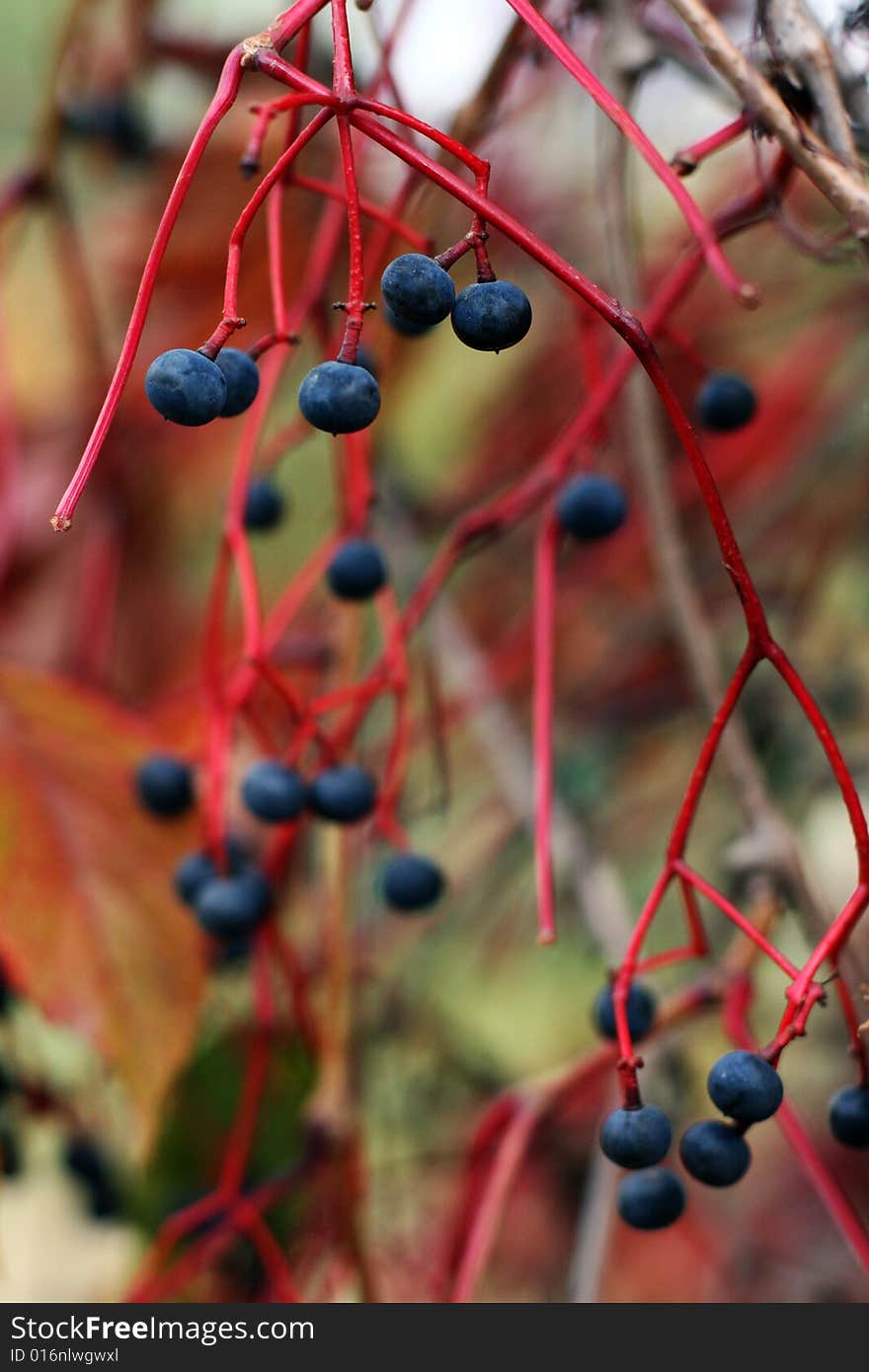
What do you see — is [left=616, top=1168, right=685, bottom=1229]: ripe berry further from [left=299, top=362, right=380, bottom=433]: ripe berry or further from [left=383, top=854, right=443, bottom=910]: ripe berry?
[left=299, top=362, right=380, bottom=433]: ripe berry

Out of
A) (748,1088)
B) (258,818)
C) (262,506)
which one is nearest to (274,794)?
(258,818)

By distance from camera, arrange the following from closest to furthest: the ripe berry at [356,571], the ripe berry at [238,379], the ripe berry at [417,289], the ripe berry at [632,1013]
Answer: the ripe berry at [417,289], the ripe berry at [238,379], the ripe berry at [632,1013], the ripe berry at [356,571]

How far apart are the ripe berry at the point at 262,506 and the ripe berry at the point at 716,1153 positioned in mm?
531

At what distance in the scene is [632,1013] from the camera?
2.48 ft

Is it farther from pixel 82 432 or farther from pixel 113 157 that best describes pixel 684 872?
pixel 113 157

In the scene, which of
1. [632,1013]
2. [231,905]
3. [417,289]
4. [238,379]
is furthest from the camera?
[231,905]

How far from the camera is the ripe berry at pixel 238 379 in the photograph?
1.94ft

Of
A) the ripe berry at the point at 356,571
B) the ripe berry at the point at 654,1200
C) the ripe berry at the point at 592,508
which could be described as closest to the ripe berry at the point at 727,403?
the ripe berry at the point at 592,508

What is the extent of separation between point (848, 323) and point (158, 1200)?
3.76 ft

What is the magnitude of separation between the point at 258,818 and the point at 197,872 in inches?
3.9

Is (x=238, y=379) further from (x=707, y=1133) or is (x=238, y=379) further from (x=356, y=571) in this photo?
(x=707, y=1133)

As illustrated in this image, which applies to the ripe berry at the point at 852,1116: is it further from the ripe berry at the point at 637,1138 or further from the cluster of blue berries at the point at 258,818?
the cluster of blue berries at the point at 258,818

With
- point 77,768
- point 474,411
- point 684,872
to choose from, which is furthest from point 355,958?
point 474,411

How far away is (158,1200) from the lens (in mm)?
1256
